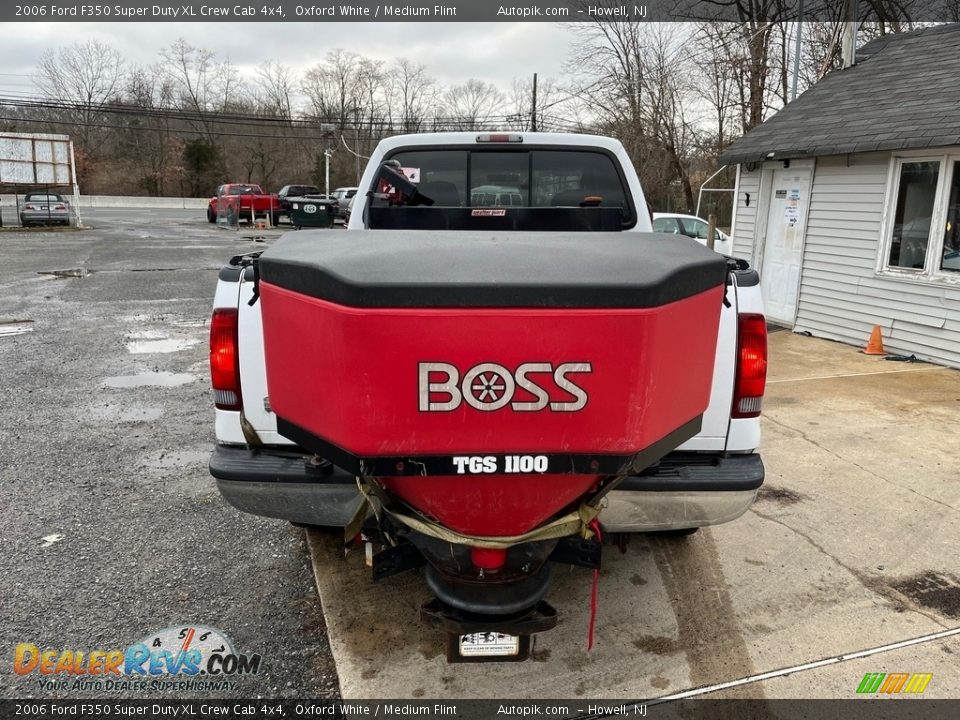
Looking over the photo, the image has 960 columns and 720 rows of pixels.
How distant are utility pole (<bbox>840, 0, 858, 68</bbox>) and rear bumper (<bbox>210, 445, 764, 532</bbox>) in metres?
10.1

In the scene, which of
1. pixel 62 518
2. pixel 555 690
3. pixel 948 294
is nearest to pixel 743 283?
pixel 555 690

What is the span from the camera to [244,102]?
64.1 meters

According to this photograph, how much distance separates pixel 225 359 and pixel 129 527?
5.77 feet

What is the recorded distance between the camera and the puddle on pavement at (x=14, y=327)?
8688 mm

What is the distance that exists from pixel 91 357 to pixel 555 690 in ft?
22.6

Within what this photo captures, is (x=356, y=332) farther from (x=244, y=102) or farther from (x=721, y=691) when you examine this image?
(x=244, y=102)

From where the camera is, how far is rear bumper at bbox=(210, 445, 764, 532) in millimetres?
2436

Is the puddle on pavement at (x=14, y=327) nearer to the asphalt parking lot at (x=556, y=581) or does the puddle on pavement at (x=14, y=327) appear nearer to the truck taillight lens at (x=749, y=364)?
the asphalt parking lot at (x=556, y=581)

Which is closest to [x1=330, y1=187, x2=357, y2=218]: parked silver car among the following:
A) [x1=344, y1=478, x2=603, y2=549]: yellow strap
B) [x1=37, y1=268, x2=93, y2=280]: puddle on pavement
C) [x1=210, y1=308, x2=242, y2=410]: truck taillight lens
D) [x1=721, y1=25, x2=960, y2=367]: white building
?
[x1=37, y1=268, x2=93, y2=280]: puddle on pavement

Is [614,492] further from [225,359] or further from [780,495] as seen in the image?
[780,495]

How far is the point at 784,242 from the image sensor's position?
32.6 feet
